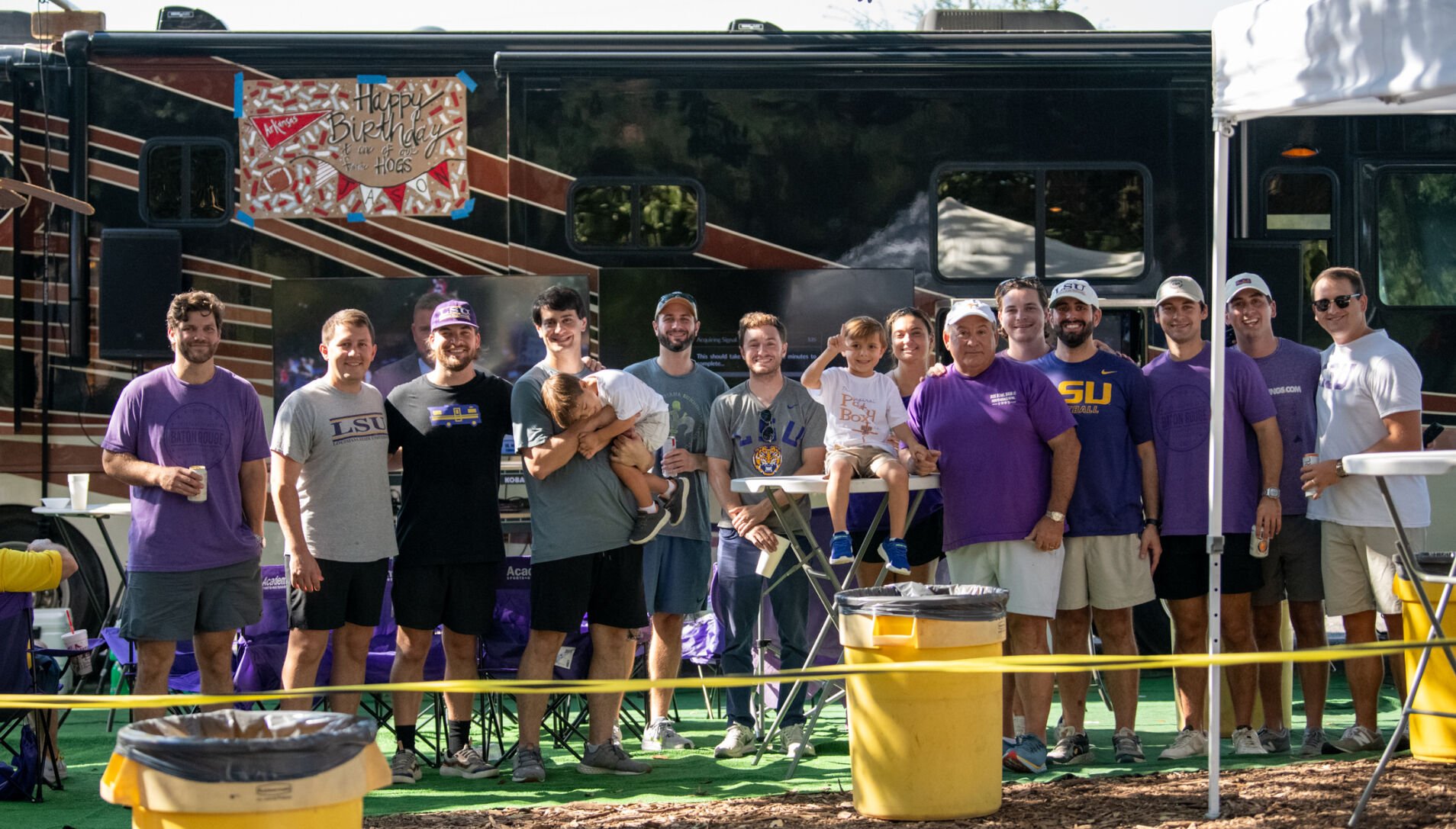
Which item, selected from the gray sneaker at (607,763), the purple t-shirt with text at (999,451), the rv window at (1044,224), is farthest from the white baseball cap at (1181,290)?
the gray sneaker at (607,763)

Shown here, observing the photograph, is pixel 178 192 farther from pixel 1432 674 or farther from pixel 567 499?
pixel 1432 674

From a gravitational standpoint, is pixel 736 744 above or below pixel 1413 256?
below

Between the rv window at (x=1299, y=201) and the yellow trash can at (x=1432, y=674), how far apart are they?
2.91m

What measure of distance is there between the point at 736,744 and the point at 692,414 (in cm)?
138

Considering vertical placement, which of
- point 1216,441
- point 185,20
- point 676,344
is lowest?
point 1216,441

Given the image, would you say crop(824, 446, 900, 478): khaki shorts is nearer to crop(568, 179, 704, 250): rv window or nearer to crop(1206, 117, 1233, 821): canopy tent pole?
crop(1206, 117, 1233, 821): canopy tent pole

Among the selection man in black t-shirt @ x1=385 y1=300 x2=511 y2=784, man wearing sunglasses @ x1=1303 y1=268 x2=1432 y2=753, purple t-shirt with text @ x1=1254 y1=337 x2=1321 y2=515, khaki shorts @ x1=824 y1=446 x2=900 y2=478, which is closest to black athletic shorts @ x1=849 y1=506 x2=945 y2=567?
khaki shorts @ x1=824 y1=446 x2=900 y2=478

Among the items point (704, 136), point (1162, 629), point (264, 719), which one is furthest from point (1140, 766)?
point (704, 136)

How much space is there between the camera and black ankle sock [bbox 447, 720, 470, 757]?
5.75 metres

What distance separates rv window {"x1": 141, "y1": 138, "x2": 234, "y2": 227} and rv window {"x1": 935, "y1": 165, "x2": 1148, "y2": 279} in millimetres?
3785

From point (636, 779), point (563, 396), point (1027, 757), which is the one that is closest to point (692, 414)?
point (563, 396)

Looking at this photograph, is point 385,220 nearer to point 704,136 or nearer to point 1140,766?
point 704,136

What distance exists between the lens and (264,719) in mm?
3891

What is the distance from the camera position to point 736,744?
19.9 feet
